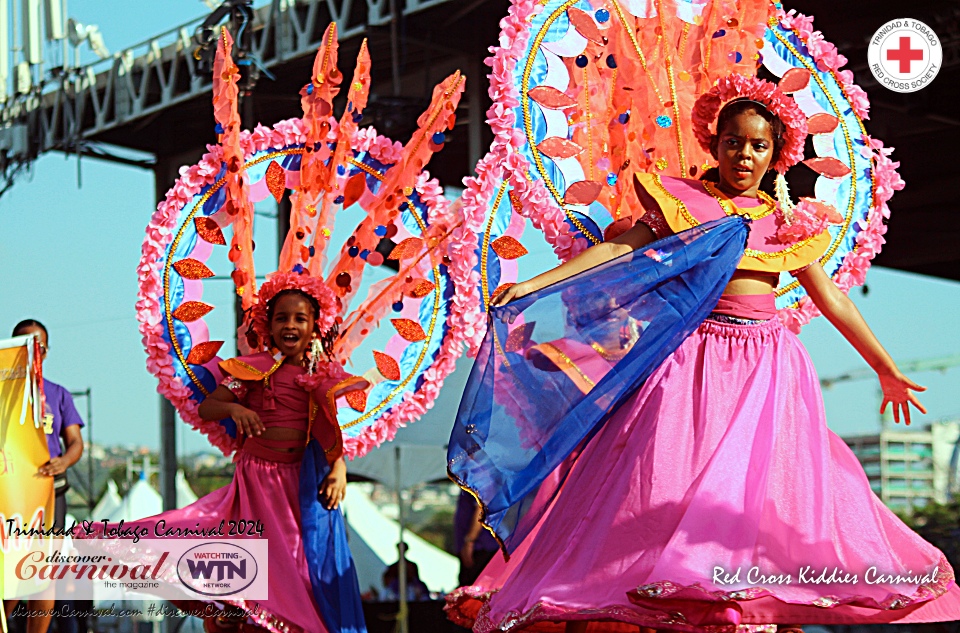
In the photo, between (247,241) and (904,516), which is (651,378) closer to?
(247,241)

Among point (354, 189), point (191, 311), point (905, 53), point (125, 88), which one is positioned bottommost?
point (191, 311)

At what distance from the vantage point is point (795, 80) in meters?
3.76

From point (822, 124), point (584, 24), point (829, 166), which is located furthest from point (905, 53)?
point (584, 24)

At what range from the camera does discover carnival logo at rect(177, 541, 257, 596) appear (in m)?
3.86

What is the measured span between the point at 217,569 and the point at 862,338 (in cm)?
207

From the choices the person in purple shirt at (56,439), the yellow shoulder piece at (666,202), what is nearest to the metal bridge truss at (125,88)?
the person in purple shirt at (56,439)

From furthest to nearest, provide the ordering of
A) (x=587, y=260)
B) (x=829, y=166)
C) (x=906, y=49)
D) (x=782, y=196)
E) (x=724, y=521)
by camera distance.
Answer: (x=906, y=49)
(x=829, y=166)
(x=782, y=196)
(x=587, y=260)
(x=724, y=521)

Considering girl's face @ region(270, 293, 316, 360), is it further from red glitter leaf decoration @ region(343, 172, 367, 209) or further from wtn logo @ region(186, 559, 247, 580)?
wtn logo @ region(186, 559, 247, 580)

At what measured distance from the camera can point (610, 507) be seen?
2.95 metres

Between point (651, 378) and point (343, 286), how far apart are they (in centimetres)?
170

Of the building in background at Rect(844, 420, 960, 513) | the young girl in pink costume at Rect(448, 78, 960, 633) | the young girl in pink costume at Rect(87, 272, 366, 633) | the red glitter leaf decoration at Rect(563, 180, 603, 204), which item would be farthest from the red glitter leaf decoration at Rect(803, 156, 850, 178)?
the building in background at Rect(844, 420, 960, 513)

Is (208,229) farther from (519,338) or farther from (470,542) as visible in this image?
(470,542)

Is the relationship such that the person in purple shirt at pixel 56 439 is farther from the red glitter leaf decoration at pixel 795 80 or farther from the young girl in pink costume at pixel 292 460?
the red glitter leaf decoration at pixel 795 80

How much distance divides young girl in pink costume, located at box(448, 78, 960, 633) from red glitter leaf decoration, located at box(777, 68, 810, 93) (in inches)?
18.7
